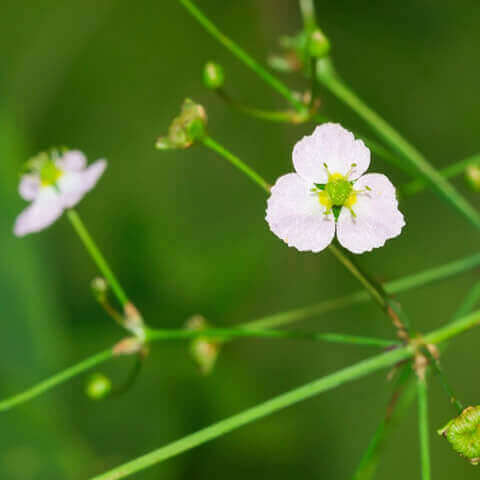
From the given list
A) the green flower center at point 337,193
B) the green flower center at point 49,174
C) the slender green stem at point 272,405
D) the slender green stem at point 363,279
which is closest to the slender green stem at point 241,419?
the slender green stem at point 272,405

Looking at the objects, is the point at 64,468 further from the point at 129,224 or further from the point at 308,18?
the point at 308,18

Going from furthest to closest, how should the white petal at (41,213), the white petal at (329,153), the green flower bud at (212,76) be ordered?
the white petal at (41,213)
the green flower bud at (212,76)
the white petal at (329,153)

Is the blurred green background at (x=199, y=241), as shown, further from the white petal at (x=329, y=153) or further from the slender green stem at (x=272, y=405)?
the white petal at (x=329, y=153)

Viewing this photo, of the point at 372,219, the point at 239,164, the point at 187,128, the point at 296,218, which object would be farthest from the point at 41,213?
the point at 372,219

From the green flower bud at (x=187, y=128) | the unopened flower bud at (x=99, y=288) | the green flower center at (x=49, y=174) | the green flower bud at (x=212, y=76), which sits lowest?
the unopened flower bud at (x=99, y=288)

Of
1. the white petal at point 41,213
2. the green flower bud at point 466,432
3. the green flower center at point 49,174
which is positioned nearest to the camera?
the green flower bud at point 466,432

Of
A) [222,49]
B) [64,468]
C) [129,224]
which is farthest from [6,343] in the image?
[222,49]

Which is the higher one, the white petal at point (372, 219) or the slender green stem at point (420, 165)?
the slender green stem at point (420, 165)
